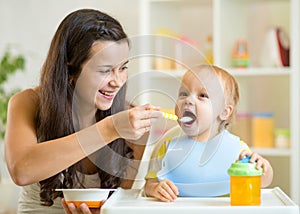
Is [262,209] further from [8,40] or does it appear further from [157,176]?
[8,40]

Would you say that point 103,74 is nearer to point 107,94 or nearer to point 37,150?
point 107,94

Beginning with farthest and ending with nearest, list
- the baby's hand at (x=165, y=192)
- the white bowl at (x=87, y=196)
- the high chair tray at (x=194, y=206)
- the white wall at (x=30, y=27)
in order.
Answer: the white wall at (x=30, y=27), the white bowl at (x=87, y=196), the baby's hand at (x=165, y=192), the high chair tray at (x=194, y=206)

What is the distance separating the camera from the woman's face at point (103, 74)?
1573 millimetres

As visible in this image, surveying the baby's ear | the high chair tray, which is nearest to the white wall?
the baby's ear

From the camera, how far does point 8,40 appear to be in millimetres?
3637

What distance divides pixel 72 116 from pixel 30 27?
194 centimetres

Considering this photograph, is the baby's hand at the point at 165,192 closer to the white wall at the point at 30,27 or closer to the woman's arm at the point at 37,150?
the woman's arm at the point at 37,150

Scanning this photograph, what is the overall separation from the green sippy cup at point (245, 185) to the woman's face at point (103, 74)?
1.44 ft

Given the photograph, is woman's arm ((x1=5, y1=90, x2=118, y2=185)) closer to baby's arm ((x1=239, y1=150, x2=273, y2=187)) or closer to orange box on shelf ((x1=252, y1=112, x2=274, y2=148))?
baby's arm ((x1=239, y1=150, x2=273, y2=187))

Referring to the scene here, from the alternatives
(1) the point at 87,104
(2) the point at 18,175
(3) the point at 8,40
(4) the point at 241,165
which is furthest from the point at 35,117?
(3) the point at 8,40

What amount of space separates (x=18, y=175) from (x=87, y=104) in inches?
12.7

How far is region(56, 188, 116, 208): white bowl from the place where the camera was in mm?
1471

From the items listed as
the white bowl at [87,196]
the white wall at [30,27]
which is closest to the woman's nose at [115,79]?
the white bowl at [87,196]

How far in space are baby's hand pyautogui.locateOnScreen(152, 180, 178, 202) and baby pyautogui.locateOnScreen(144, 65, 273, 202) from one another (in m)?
0.11
